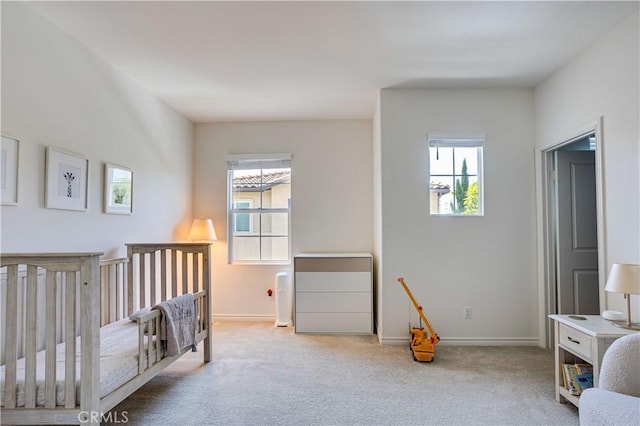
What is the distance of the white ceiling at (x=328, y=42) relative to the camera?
7.20 feet

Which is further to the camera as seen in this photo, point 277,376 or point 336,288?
point 336,288

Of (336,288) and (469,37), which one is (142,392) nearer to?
(336,288)

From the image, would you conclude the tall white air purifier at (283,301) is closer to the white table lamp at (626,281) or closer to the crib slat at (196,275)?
the crib slat at (196,275)

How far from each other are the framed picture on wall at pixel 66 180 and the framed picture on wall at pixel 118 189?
0.22 m

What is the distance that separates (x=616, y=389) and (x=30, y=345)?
270 centimetres

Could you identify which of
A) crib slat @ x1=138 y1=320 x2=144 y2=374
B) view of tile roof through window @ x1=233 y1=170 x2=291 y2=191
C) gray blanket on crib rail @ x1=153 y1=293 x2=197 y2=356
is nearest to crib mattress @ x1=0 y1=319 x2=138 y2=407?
crib slat @ x1=138 y1=320 x2=144 y2=374

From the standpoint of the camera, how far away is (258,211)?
462cm

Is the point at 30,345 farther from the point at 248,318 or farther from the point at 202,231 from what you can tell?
the point at 248,318

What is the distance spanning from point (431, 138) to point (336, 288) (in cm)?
181

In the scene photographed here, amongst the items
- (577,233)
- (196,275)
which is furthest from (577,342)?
(196,275)

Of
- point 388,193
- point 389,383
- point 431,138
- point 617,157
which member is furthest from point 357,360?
point 617,157

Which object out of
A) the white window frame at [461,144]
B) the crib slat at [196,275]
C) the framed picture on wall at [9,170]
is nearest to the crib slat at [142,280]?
the crib slat at [196,275]

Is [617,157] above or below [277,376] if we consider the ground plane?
above

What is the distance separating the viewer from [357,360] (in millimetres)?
3086
